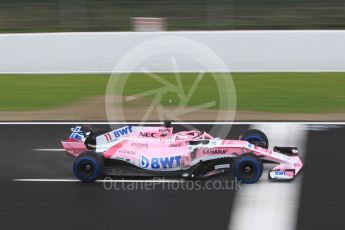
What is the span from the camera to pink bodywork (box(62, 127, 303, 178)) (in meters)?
7.92

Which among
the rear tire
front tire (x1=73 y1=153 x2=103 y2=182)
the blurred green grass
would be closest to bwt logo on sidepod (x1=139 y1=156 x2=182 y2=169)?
front tire (x1=73 y1=153 x2=103 y2=182)

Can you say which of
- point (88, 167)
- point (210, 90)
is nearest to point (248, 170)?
point (88, 167)

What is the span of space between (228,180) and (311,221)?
1.46 metres

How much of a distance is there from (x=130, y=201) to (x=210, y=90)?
6.46 meters

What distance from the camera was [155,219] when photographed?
6.98 m

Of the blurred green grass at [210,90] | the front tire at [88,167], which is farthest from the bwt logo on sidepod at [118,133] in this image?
the blurred green grass at [210,90]

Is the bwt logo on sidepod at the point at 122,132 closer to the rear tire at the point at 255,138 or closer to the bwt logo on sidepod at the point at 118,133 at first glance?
the bwt logo on sidepod at the point at 118,133

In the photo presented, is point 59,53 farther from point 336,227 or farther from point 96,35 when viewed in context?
point 336,227

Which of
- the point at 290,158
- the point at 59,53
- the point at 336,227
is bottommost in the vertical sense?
the point at 336,227

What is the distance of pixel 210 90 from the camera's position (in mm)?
13625

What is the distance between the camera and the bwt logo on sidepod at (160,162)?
311 inches

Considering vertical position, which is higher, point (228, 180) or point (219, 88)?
point (219, 88)

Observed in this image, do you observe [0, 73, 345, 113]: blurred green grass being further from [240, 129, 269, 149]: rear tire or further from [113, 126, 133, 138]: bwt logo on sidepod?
[113, 126, 133, 138]: bwt logo on sidepod

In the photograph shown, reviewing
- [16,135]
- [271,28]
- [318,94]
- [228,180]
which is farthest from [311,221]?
[271,28]
